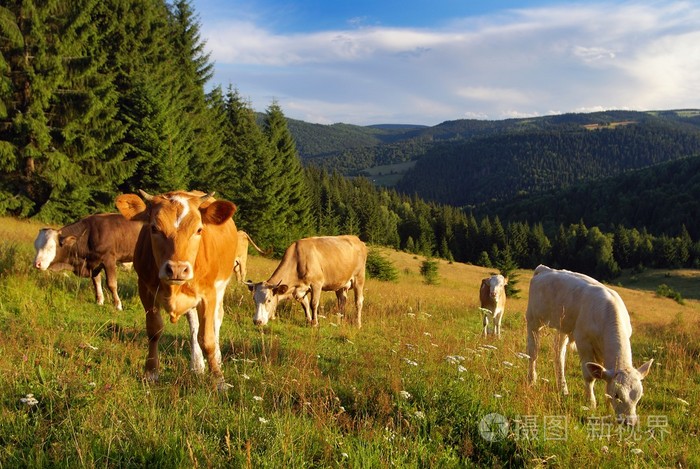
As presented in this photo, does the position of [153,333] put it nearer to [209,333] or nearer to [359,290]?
[209,333]

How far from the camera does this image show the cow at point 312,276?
8.50 metres

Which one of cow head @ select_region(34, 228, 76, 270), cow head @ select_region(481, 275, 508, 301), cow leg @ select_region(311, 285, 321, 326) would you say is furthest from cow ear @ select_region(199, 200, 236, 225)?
cow head @ select_region(481, 275, 508, 301)

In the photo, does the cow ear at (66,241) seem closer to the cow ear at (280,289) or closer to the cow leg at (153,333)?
the cow ear at (280,289)

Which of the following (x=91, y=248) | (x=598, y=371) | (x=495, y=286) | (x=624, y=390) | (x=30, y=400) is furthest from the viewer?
(x=495, y=286)

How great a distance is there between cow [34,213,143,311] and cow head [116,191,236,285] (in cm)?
484

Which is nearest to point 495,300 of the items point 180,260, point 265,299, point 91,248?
point 265,299

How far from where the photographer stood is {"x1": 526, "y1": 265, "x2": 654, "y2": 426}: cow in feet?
15.6

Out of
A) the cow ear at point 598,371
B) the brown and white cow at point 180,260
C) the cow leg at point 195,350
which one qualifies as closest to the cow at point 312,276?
the cow leg at point 195,350

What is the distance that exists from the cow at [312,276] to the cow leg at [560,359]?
13.6ft

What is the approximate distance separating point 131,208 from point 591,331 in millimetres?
5864

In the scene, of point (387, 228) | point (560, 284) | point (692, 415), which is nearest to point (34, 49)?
point (560, 284)

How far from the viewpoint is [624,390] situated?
4668 mm

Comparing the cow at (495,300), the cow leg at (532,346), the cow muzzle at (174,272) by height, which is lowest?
the cow at (495,300)

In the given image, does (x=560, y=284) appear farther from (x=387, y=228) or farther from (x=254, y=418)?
(x=387, y=228)
